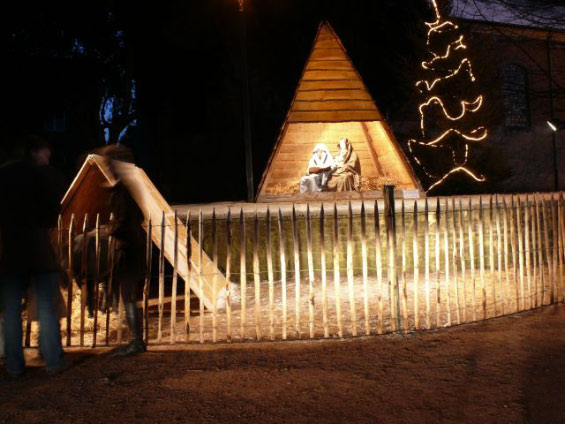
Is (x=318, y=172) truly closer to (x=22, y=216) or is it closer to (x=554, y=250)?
(x=554, y=250)

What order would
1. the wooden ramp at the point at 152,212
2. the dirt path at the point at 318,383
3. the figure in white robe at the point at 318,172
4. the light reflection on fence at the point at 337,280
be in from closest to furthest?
the dirt path at the point at 318,383 → the light reflection on fence at the point at 337,280 → the wooden ramp at the point at 152,212 → the figure in white robe at the point at 318,172

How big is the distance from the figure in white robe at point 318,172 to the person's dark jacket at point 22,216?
906 centimetres

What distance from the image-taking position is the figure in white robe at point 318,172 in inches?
513

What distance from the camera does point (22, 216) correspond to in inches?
169

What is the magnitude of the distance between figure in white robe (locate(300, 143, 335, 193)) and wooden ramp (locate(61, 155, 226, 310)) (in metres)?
6.09

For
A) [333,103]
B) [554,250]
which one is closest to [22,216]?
[554,250]

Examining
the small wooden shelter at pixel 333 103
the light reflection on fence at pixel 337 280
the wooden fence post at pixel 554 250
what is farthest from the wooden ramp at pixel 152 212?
the small wooden shelter at pixel 333 103

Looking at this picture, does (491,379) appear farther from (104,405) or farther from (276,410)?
(104,405)

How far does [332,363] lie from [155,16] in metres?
17.9

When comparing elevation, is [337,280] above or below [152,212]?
below

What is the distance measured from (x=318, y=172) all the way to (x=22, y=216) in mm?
9418

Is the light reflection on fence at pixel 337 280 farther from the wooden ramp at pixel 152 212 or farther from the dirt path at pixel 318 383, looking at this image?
the dirt path at pixel 318 383

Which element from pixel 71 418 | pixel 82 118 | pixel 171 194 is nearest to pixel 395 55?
pixel 171 194

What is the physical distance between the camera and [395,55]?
20859 mm
